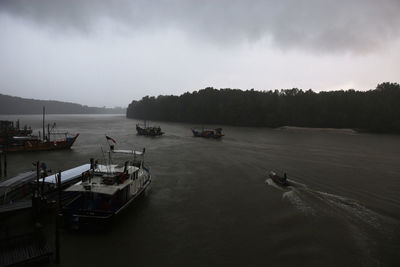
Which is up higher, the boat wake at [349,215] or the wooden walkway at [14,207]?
the wooden walkway at [14,207]

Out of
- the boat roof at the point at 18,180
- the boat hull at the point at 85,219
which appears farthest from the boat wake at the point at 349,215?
the boat roof at the point at 18,180

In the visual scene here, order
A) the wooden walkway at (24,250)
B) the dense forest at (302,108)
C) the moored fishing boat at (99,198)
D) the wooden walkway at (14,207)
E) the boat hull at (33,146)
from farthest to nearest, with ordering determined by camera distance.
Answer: the dense forest at (302,108) < the boat hull at (33,146) < the moored fishing boat at (99,198) < the wooden walkway at (14,207) < the wooden walkway at (24,250)

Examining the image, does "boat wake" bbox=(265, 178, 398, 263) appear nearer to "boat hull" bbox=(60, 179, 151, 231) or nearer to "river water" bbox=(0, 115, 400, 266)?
"river water" bbox=(0, 115, 400, 266)

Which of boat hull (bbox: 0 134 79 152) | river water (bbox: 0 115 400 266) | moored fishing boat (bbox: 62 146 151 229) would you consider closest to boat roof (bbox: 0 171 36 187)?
moored fishing boat (bbox: 62 146 151 229)

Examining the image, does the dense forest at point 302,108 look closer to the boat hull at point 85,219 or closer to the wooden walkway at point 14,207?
the boat hull at point 85,219

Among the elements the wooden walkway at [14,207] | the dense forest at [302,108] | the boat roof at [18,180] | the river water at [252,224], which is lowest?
the river water at [252,224]

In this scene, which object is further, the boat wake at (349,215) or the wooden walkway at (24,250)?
the boat wake at (349,215)

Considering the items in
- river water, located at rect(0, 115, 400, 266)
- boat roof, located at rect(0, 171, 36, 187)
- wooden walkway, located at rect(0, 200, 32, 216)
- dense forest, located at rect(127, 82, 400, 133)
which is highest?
dense forest, located at rect(127, 82, 400, 133)
